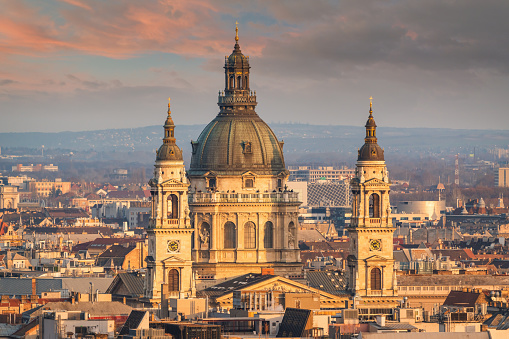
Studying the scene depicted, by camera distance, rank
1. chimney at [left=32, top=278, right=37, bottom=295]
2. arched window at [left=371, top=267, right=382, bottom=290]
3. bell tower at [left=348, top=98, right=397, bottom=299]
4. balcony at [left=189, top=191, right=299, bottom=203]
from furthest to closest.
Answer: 1. chimney at [left=32, top=278, right=37, bottom=295]
2. balcony at [left=189, top=191, right=299, bottom=203]
3. arched window at [left=371, top=267, right=382, bottom=290]
4. bell tower at [left=348, top=98, right=397, bottom=299]

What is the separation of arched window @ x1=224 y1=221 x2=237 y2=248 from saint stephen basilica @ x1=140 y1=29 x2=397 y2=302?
50 millimetres

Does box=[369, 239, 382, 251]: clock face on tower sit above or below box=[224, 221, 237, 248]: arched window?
below

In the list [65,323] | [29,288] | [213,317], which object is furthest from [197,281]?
[65,323]

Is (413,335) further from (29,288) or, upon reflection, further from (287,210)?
(29,288)

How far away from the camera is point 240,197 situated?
4456 inches

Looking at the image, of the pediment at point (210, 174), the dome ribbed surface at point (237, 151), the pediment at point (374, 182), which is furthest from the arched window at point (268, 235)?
the pediment at point (374, 182)

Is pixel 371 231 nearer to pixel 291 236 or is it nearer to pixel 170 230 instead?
pixel 291 236

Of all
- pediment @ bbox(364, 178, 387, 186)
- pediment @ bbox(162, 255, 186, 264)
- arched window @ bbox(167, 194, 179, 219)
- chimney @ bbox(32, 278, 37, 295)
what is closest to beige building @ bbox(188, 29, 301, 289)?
arched window @ bbox(167, 194, 179, 219)

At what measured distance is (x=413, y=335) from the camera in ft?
216

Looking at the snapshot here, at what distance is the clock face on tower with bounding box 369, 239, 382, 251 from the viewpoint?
110m

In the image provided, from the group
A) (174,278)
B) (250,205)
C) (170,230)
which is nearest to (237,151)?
(250,205)

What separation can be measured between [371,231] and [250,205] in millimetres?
6958

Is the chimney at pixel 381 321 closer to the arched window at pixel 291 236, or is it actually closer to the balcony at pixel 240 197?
the balcony at pixel 240 197

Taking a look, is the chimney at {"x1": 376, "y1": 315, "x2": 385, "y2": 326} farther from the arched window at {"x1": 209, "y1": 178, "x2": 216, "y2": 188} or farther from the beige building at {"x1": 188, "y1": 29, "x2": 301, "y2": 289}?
the arched window at {"x1": 209, "y1": 178, "x2": 216, "y2": 188}
